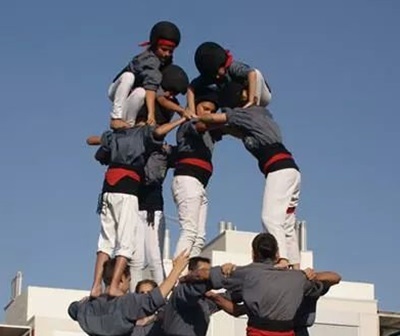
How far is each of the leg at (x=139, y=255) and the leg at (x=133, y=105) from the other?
106cm

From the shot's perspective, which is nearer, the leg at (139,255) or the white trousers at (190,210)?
the leg at (139,255)

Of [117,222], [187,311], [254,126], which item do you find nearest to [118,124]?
[117,222]

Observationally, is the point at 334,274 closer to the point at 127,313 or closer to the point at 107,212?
the point at 127,313

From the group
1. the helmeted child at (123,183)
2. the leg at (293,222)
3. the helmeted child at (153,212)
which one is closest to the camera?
the leg at (293,222)

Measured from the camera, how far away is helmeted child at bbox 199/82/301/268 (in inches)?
550

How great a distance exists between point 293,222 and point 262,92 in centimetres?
152

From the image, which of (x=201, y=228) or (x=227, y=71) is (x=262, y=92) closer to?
(x=227, y=71)

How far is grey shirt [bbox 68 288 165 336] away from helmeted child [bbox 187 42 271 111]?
301 centimetres

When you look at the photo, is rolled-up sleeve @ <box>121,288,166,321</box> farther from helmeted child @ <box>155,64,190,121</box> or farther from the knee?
the knee

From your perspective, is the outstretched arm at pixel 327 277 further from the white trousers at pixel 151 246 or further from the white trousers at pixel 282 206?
the white trousers at pixel 151 246

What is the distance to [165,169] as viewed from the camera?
1541 centimetres

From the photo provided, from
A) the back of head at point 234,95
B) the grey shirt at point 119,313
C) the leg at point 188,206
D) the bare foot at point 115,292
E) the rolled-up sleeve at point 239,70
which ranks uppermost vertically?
the rolled-up sleeve at point 239,70

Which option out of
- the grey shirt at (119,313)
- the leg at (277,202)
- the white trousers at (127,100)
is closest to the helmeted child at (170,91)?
the white trousers at (127,100)

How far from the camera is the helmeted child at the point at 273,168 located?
14.0 m
